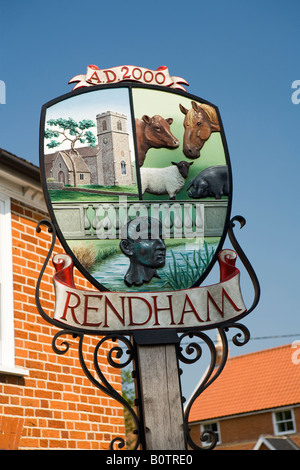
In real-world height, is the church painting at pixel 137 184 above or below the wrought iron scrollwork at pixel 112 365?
above

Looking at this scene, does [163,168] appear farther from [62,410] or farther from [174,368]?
[62,410]

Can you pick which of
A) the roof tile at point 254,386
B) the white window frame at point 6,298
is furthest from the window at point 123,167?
the roof tile at point 254,386

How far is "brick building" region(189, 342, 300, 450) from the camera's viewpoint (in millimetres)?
25250

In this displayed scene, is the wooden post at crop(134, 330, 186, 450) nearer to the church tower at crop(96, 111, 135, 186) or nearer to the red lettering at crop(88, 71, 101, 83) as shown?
the church tower at crop(96, 111, 135, 186)

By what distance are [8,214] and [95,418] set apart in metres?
2.48

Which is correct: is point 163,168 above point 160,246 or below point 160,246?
above

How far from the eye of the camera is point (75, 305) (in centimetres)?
472

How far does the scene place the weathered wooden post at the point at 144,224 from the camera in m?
4.72

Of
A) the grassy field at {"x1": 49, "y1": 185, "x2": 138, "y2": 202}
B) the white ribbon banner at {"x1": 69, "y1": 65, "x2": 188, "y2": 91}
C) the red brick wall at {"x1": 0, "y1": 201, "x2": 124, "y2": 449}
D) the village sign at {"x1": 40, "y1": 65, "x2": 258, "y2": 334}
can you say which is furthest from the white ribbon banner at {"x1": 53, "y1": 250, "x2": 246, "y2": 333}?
the red brick wall at {"x1": 0, "y1": 201, "x2": 124, "y2": 449}

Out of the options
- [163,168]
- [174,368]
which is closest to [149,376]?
[174,368]

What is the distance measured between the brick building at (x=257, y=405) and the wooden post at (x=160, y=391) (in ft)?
68.6

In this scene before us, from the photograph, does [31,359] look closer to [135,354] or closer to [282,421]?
[135,354]

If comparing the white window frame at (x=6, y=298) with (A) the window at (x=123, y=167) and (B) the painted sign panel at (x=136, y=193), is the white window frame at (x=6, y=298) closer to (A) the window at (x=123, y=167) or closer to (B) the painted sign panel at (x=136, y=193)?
(B) the painted sign panel at (x=136, y=193)
